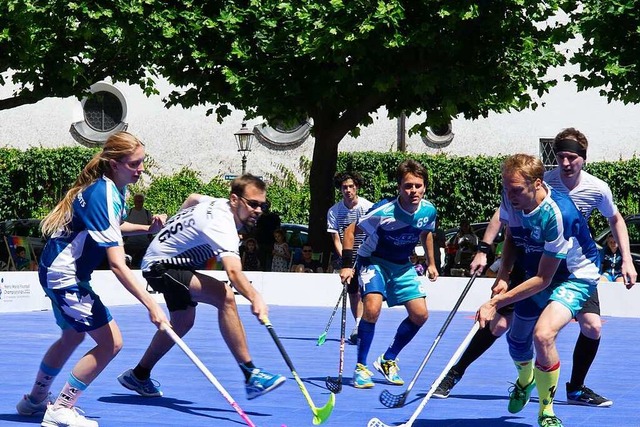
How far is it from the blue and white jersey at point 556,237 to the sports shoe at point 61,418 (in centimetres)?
281

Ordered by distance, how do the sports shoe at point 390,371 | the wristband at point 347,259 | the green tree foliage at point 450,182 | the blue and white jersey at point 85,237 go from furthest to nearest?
the green tree foliage at point 450,182 → the wristband at point 347,259 → the sports shoe at point 390,371 → the blue and white jersey at point 85,237

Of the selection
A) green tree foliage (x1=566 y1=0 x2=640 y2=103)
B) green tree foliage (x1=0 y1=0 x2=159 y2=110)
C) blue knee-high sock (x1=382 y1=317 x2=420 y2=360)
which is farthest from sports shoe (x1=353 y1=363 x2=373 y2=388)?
green tree foliage (x1=0 y1=0 x2=159 y2=110)

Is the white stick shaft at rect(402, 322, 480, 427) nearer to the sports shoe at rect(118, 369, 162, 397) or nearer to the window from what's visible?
the sports shoe at rect(118, 369, 162, 397)

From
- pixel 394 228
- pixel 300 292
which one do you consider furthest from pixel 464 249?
pixel 394 228

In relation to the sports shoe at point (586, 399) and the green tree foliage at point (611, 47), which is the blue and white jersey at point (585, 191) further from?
the green tree foliage at point (611, 47)

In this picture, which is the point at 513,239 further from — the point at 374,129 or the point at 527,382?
the point at 374,129

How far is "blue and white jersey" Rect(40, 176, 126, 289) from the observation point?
24.5 feet

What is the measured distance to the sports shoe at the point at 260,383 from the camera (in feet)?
26.8

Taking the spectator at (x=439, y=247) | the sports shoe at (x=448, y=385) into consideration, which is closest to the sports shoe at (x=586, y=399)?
the sports shoe at (x=448, y=385)

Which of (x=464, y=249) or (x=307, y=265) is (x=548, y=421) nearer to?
(x=307, y=265)

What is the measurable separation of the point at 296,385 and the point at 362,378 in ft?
1.67

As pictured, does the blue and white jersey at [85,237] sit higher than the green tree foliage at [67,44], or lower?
lower

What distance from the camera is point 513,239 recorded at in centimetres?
827

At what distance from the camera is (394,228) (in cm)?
1029
